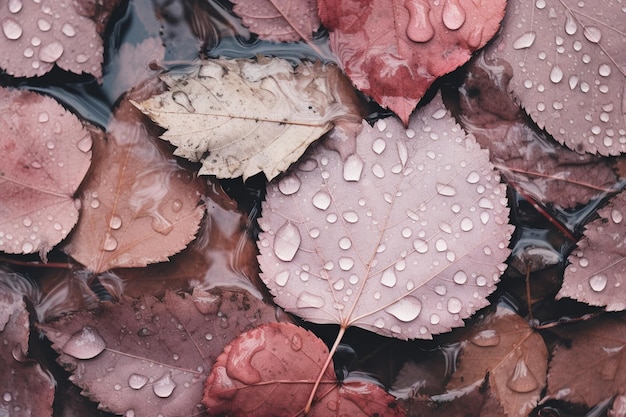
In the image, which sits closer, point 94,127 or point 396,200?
point 396,200

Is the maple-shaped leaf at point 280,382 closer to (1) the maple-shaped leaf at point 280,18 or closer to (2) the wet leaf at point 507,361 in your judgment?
(2) the wet leaf at point 507,361

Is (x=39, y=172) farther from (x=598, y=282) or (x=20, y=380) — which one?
(x=598, y=282)

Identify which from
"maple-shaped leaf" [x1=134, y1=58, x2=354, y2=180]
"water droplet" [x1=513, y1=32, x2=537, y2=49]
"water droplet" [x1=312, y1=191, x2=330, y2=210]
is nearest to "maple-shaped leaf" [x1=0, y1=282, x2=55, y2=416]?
"maple-shaped leaf" [x1=134, y1=58, x2=354, y2=180]

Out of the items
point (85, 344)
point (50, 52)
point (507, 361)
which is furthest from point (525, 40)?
point (85, 344)

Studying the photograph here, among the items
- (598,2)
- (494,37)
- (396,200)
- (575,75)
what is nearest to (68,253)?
(396,200)

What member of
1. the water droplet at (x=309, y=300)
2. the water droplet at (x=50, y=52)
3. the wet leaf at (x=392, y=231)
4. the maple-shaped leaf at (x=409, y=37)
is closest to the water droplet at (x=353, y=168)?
the wet leaf at (x=392, y=231)

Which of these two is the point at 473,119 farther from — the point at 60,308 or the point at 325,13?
the point at 60,308

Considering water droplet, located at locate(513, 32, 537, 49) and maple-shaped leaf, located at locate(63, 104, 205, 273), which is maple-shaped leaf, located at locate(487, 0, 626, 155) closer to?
water droplet, located at locate(513, 32, 537, 49)
